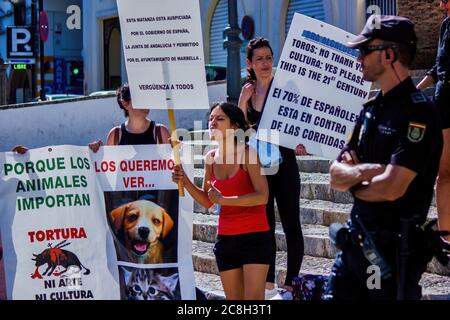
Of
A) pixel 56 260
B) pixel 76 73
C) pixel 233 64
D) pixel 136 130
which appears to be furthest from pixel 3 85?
pixel 56 260

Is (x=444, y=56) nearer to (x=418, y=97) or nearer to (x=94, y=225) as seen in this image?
(x=418, y=97)

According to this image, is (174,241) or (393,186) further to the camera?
(174,241)

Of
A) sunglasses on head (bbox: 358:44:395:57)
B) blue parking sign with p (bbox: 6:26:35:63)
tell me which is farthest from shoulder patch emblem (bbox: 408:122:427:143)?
blue parking sign with p (bbox: 6:26:35:63)

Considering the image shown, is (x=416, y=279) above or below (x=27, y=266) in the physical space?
above

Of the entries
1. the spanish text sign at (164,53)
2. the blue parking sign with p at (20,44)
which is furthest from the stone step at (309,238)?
the blue parking sign with p at (20,44)

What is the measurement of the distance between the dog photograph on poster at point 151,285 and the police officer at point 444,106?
191cm

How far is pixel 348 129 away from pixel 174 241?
4.67 feet

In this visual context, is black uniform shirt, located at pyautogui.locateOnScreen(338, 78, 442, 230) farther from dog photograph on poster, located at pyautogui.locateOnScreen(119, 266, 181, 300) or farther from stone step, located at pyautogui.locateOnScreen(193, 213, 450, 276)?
stone step, located at pyautogui.locateOnScreen(193, 213, 450, 276)

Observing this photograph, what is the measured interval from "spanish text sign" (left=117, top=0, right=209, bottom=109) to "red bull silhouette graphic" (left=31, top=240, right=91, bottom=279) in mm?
1190

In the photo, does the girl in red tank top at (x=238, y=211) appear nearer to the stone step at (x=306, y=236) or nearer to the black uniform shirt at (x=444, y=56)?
the black uniform shirt at (x=444, y=56)
